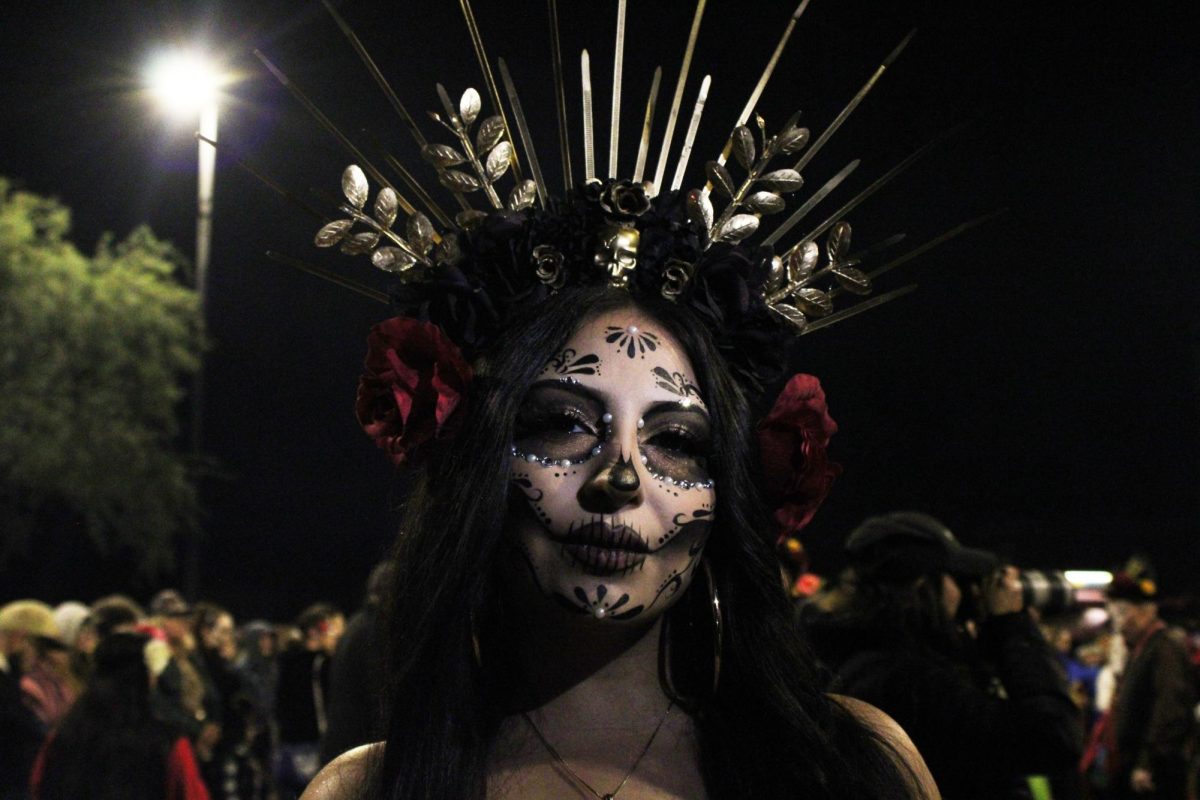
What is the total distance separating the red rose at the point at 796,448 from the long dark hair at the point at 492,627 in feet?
0.21

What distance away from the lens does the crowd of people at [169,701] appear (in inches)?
Result: 224

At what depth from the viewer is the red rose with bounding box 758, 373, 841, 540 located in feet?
8.84

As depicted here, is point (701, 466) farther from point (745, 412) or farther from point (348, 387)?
point (348, 387)

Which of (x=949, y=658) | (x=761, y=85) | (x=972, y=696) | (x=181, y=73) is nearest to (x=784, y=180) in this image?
(x=761, y=85)

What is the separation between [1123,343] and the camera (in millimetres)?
12727

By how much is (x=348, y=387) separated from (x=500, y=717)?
1985 centimetres

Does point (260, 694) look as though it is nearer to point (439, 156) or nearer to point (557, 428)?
point (439, 156)

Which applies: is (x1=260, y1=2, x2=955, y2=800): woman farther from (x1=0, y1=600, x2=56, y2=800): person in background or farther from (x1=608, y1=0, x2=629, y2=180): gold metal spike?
(x1=0, y1=600, x2=56, y2=800): person in background

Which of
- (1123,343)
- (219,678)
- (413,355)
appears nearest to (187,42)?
(219,678)

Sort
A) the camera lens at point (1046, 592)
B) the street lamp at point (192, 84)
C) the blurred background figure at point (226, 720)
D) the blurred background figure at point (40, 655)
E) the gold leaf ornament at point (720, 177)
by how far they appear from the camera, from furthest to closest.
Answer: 1. the street lamp at point (192, 84)
2. the blurred background figure at point (226, 720)
3. the blurred background figure at point (40, 655)
4. the camera lens at point (1046, 592)
5. the gold leaf ornament at point (720, 177)

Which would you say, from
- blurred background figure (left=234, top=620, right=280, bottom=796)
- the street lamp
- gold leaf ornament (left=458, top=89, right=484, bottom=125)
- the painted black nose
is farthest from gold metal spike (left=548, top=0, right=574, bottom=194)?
the street lamp

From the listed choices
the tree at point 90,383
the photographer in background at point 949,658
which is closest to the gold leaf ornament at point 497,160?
the photographer in background at point 949,658

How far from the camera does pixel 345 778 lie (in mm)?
2490

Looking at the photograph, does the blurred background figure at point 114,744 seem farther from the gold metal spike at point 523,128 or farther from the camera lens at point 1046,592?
the gold metal spike at point 523,128
